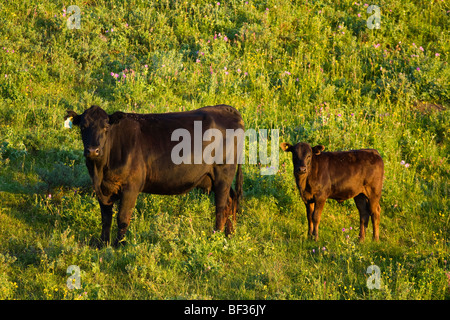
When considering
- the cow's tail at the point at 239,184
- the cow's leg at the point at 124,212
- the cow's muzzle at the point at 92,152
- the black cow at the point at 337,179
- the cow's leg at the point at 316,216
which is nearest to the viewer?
the cow's muzzle at the point at 92,152

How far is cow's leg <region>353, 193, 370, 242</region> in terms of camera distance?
8.89 meters

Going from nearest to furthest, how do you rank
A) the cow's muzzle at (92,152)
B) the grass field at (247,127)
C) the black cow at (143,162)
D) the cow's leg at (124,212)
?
1. the grass field at (247,127)
2. the cow's muzzle at (92,152)
3. the black cow at (143,162)
4. the cow's leg at (124,212)

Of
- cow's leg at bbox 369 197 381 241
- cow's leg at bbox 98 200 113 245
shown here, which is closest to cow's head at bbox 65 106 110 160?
cow's leg at bbox 98 200 113 245

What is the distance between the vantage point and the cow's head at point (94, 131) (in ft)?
25.1

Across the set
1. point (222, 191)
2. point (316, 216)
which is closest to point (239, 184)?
point (222, 191)

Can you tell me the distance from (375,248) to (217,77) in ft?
19.0

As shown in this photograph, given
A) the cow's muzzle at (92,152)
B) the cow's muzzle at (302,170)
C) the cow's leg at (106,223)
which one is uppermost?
the cow's muzzle at (92,152)

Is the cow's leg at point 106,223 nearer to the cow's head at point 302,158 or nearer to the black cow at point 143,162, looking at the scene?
the black cow at point 143,162

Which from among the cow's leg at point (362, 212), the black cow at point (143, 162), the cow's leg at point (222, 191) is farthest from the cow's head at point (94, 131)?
the cow's leg at point (362, 212)

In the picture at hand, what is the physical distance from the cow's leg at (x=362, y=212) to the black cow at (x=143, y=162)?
1.98 m

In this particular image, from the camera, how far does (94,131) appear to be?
25.5ft

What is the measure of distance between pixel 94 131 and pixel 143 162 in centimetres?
89

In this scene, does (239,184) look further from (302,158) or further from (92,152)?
(92,152)

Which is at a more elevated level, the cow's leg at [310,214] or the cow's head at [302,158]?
the cow's head at [302,158]
